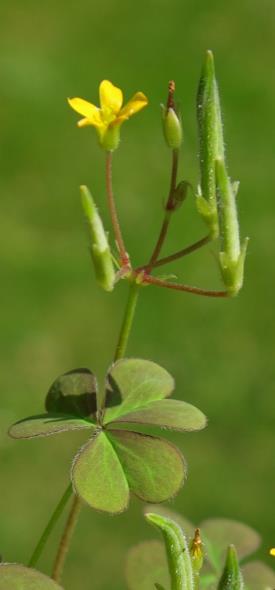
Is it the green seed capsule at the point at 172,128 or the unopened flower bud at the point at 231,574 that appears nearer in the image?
the unopened flower bud at the point at 231,574

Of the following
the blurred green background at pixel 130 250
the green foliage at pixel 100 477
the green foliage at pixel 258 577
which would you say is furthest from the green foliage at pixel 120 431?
→ the blurred green background at pixel 130 250

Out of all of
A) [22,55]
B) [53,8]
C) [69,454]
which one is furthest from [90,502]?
[53,8]

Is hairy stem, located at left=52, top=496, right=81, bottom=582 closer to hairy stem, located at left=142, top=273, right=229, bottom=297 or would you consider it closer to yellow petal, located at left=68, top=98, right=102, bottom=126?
hairy stem, located at left=142, top=273, right=229, bottom=297

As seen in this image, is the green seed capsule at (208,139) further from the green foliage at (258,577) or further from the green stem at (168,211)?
the green foliage at (258,577)

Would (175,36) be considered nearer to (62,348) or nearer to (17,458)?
(62,348)

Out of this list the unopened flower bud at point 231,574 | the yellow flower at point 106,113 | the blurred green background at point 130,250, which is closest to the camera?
the unopened flower bud at point 231,574

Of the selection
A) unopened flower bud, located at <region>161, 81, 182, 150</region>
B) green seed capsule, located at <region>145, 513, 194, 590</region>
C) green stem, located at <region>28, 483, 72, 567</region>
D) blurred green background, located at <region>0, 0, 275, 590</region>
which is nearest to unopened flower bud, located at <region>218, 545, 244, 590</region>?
green seed capsule, located at <region>145, 513, 194, 590</region>
